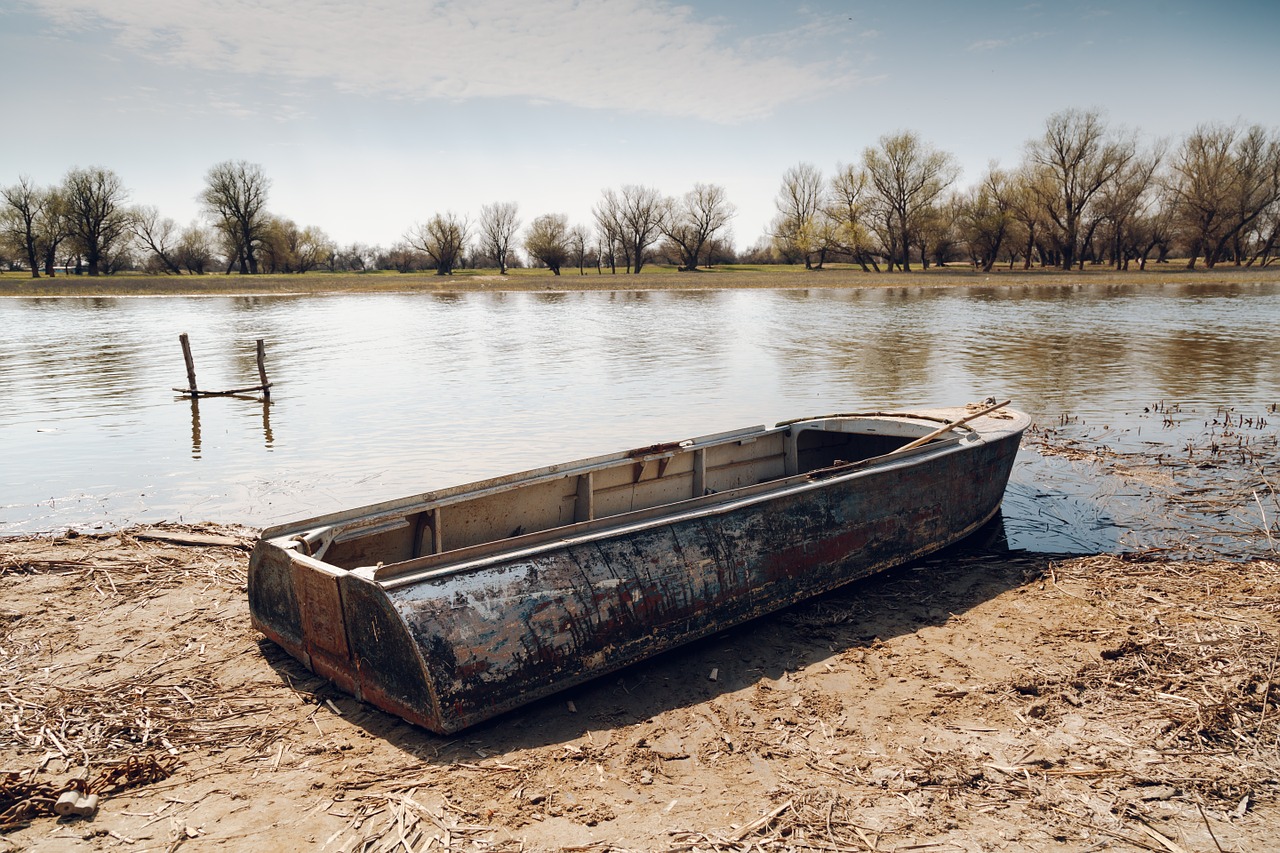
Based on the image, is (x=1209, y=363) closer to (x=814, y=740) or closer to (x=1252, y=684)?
(x=1252, y=684)

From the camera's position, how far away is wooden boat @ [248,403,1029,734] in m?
4.30

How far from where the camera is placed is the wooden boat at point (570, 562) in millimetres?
4301

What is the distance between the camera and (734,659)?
533 cm

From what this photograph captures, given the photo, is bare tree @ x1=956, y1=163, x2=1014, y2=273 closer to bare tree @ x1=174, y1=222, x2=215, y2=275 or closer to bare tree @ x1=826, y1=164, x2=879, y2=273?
bare tree @ x1=826, y1=164, x2=879, y2=273

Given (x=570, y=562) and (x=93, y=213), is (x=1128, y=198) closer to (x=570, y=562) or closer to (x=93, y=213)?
(x=570, y=562)

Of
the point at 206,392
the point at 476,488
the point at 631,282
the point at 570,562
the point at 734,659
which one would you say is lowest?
the point at 734,659

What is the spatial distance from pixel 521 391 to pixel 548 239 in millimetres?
69594

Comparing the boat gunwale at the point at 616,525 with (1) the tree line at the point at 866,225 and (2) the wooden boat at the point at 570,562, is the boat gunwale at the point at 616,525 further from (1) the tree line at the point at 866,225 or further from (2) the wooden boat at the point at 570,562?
(1) the tree line at the point at 866,225

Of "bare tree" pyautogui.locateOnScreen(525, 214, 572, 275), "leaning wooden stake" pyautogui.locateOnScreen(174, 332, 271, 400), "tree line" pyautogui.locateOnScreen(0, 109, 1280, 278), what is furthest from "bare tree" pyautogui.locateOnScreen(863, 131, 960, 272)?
"leaning wooden stake" pyautogui.locateOnScreen(174, 332, 271, 400)

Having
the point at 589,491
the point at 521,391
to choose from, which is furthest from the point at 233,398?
the point at 589,491

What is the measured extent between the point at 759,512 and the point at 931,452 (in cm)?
237

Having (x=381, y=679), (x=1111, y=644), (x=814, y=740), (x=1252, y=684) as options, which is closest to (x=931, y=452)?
(x=1111, y=644)

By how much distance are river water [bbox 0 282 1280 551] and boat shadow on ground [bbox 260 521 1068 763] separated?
1640mm

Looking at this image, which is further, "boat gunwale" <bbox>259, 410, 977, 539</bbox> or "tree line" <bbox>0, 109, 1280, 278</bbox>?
"tree line" <bbox>0, 109, 1280, 278</bbox>
